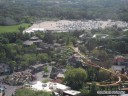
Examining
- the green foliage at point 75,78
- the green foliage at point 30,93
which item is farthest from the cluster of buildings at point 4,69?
the green foliage at point 75,78

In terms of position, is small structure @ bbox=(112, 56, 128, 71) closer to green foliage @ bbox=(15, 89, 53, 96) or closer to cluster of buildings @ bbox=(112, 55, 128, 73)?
cluster of buildings @ bbox=(112, 55, 128, 73)

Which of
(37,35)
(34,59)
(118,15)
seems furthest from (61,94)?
(118,15)

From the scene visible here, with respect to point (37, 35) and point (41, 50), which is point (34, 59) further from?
point (37, 35)

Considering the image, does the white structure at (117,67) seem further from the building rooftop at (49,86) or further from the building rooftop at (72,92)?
the building rooftop at (72,92)

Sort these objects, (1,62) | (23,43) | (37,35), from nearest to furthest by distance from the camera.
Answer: (1,62) → (23,43) → (37,35)

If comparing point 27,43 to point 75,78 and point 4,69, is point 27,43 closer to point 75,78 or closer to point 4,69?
point 4,69

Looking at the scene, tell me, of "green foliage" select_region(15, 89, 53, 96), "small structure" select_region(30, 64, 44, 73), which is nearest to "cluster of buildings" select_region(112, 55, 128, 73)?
"small structure" select_region(30, 64, 44, 73)

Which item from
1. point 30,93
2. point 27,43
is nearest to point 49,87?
point 30,93

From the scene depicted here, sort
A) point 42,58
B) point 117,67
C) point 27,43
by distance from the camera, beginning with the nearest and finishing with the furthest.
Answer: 1. point 117,67
2. point 42,58
3. point 27,43
